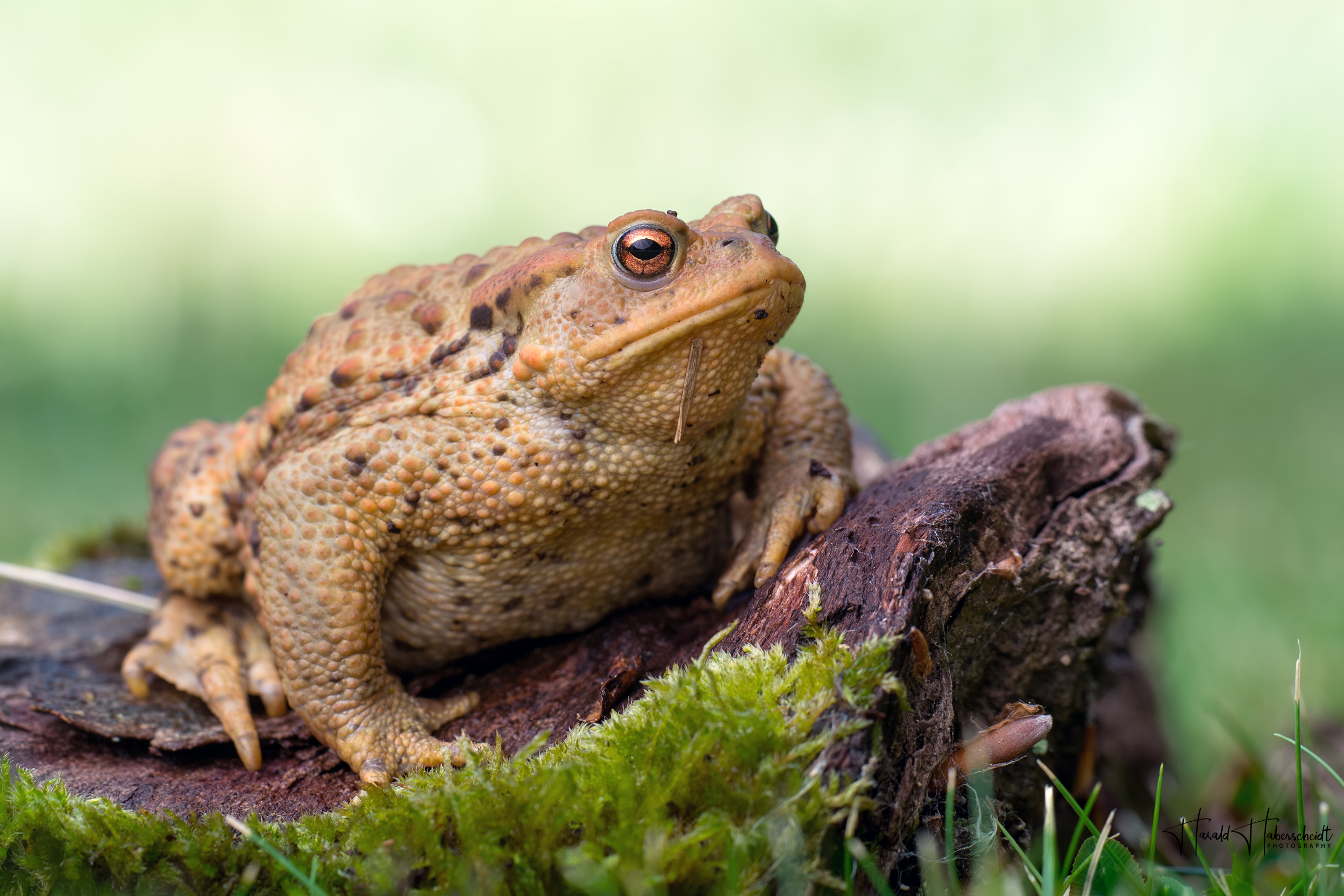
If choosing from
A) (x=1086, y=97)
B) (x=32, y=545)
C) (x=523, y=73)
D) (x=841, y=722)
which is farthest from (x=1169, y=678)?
(x=523, y=73)

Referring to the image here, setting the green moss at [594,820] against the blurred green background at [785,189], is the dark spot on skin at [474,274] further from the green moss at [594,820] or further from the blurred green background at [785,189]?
the blurred green background at [785,189]

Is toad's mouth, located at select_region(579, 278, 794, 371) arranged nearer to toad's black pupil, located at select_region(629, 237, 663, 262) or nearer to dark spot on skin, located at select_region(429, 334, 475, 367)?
toad's black pupil, located at select_region(629, 237, 663, 262)

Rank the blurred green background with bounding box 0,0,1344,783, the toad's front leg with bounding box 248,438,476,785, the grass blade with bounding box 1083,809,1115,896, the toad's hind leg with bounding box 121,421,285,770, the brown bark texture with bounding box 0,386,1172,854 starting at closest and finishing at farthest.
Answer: the grass blade with bounding box 1083,809,1115,896
the brown bark texture with bounding box 0,386,1172,854
the toad's front leg with bounding box 248,438,476,785
the toad's hind leg with bounding box 121,421,285,770
the blurred green background with bounding box 0,0,1344,783

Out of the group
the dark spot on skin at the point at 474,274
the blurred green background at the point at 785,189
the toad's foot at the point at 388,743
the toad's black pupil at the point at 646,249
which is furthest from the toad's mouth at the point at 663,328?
the blurred green background at the point at 785,189

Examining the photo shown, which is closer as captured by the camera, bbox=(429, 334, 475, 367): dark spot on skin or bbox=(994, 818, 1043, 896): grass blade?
bbox=(994, 818, 1043, 896): grass blade

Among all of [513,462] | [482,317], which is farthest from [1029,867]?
[482,317]

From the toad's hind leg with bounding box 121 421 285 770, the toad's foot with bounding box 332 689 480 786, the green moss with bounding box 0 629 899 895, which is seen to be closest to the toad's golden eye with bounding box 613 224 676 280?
the green moss with bounding box 0 629 899 895
